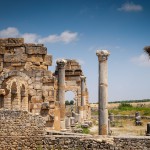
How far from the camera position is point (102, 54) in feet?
41.0

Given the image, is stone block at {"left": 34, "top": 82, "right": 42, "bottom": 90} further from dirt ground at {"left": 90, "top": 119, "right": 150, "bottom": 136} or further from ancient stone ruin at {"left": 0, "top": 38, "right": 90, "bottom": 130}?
dirt ground at {"left": 90, "top": 119, "right": 150, "bottom": 136}

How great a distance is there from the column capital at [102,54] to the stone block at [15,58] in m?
4.87

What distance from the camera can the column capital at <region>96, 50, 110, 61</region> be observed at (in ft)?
40.9

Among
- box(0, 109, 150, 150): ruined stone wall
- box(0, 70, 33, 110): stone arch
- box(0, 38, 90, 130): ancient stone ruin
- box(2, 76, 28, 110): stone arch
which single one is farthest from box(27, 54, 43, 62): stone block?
box(0, 109, 150, 150): ruined stone wall

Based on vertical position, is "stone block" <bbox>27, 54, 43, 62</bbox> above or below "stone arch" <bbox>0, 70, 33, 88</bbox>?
above

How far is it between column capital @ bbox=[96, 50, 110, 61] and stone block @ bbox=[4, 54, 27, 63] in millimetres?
4866

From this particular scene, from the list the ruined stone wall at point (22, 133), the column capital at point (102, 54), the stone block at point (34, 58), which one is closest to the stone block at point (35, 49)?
the stone block at point (34, 58)

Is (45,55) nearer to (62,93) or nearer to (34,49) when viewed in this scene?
(34,49)

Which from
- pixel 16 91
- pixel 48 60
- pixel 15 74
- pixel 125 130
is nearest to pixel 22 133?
pixel 16 91

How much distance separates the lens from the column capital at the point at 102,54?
12.5 metres

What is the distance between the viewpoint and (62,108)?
1800 cm

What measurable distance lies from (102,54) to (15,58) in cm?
537

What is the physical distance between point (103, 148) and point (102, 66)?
10.6 feet

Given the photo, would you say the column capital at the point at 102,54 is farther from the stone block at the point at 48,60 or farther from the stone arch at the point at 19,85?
the stone block at the point at 48,60
